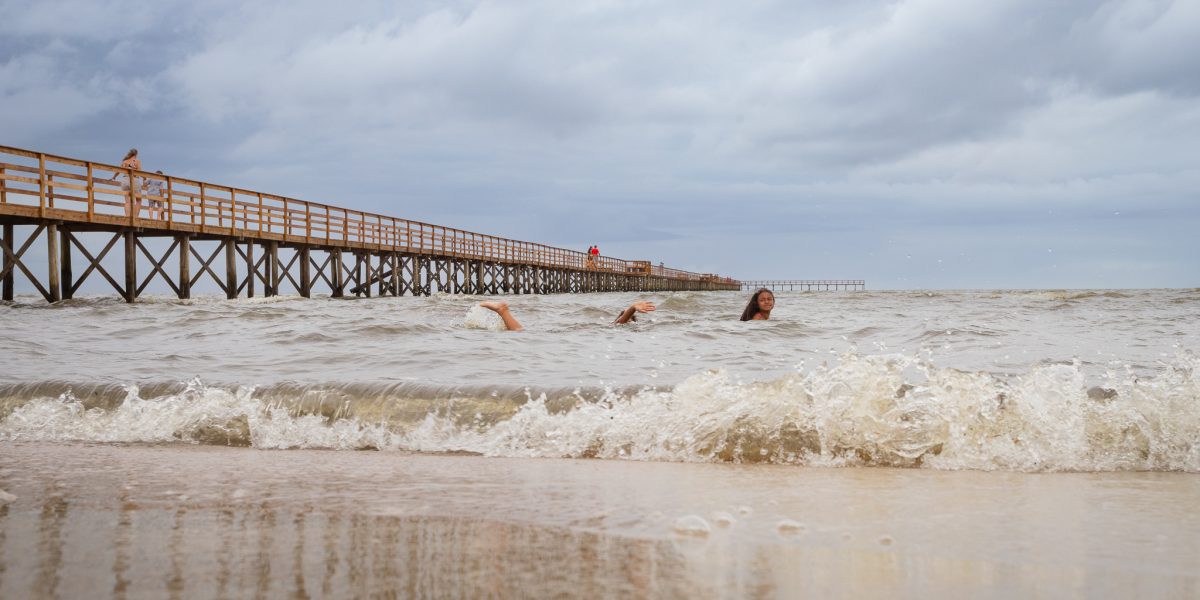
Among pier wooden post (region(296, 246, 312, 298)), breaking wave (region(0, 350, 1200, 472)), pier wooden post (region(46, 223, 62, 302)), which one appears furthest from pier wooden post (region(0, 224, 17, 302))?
breaking wave (region(0, 350, 1200, 472))

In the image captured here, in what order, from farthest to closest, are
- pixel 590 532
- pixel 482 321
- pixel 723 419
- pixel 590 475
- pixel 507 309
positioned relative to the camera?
pixel 482 321, pixel 507 309, pixel 723 419, pixel 590 475, pixel 590 532

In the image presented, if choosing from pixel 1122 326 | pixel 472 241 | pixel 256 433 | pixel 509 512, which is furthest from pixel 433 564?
pixel 472 241

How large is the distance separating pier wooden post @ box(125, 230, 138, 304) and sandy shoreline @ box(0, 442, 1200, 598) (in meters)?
15.1

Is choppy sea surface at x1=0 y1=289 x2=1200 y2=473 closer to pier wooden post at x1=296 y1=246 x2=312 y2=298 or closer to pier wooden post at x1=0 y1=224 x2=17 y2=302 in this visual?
pier wooden post at x1=0 y1=224 x2=17 y2=302

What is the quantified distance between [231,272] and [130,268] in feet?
10.8

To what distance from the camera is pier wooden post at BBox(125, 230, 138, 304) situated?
16.4 meters

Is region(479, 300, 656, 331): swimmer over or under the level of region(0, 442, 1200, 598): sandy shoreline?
over

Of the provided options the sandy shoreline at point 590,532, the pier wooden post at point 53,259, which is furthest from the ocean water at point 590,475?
the pier wooden post at point 53,259

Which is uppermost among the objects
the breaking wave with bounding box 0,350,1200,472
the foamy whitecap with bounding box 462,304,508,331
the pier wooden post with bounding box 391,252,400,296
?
the pier wooden post with bounding box 391,252,400,296

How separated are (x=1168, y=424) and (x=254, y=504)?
346cm

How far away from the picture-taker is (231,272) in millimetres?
19812

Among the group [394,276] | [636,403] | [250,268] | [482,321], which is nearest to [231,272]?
[250,268]

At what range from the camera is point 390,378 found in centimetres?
478

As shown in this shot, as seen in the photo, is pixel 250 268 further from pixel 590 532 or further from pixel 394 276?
pixel 590 532
